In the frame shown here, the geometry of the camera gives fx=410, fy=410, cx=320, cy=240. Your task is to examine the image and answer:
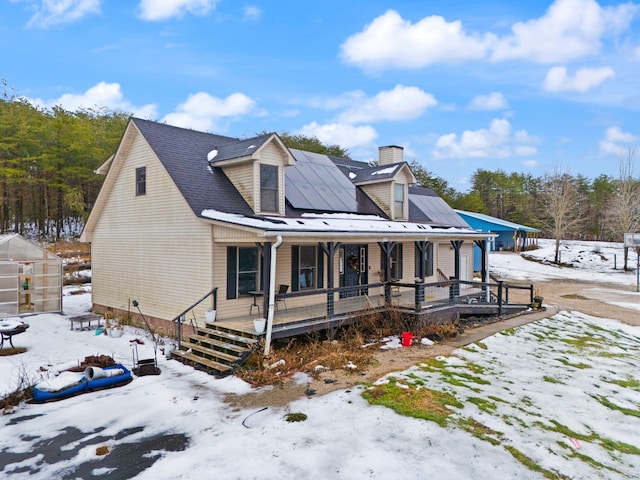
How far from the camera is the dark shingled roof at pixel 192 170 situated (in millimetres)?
11820

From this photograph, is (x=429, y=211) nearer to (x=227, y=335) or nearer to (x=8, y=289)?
(x=227, y=335)

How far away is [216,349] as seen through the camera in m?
9.84

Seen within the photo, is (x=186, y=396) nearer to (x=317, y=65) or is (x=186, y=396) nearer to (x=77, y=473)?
(x=77, y=473)

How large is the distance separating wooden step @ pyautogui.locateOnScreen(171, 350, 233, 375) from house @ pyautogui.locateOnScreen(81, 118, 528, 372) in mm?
1011

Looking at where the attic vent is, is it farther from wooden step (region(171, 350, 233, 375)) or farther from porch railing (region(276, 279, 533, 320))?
wooden step (region(171, 350, 233, 375))

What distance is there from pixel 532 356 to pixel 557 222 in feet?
110

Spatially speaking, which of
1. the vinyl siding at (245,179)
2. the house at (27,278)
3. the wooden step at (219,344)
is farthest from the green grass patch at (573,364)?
the house at (27,278)

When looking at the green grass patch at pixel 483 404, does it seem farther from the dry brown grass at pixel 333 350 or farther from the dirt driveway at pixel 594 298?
the dirt driveway at pixel 594 298

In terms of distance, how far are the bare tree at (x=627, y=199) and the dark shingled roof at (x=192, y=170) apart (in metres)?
38.9

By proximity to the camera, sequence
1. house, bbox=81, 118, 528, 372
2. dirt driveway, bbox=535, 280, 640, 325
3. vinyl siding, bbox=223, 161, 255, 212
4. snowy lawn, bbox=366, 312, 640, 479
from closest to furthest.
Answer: snowy lawn, bbox=366, 312, 640, 479 → house, bbox=81, 118, 528, 372 → vinyl siding, bbox=223, 161, 255, 212 → dirt driveway, bbox=535, 280, 640, 325

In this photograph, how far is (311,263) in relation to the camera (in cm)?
1370

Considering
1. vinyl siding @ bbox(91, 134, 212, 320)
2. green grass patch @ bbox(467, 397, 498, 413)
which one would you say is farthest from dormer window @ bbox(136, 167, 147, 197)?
green grass patch @ bbox(467, 397, 498, 413)

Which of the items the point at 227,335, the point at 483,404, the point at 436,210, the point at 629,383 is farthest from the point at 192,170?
the point at 436,210

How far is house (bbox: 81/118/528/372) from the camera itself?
36.1 ft
